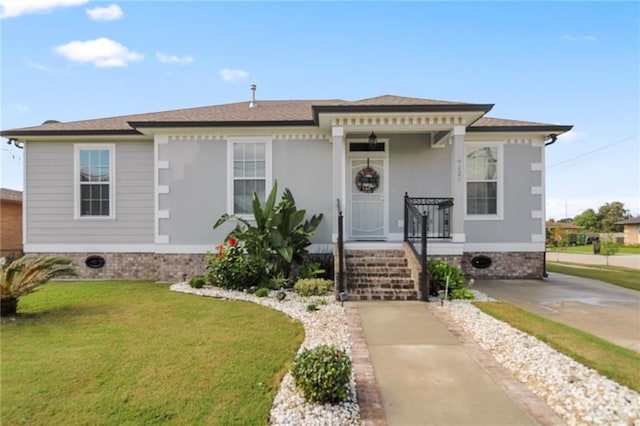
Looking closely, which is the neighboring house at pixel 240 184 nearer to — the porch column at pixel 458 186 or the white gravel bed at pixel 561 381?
the porch column at pixel 458 186

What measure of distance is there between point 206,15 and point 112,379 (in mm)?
9084

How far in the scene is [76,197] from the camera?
9.54 meters

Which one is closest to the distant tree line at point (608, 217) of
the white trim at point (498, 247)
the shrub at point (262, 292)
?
the white trim at point (498, 247)

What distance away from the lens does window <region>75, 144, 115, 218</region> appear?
9547 mm

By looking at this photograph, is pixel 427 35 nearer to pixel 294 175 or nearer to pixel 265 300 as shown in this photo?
pixel 294 175

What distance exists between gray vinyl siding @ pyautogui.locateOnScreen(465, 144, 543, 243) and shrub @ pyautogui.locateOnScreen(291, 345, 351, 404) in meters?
7.62

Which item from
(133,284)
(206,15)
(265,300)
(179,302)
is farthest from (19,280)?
(206,15)

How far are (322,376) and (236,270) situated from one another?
4.96m

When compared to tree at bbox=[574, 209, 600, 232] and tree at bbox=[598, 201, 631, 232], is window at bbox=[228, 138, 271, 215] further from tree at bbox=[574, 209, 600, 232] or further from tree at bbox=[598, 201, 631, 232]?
tree at bbox=[574, 209, 600, 232]

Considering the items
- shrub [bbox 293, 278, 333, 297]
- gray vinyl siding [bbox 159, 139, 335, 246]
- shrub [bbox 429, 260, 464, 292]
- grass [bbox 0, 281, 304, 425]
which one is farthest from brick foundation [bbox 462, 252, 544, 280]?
grass [bbox 0, 281, 304, 425]

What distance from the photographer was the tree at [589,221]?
57.3 metres

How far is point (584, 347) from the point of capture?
4125 mm

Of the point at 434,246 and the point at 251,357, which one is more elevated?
the point at 434,246

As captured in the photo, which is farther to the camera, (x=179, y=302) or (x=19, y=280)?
(x=179, y=302)
